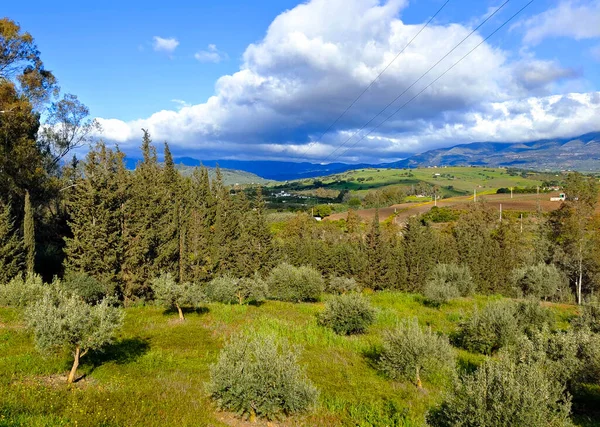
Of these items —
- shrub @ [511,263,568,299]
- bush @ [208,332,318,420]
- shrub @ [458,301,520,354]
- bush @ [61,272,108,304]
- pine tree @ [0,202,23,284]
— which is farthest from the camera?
shrub @ [511,263,568,299]

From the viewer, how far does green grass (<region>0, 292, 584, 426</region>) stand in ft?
32.6

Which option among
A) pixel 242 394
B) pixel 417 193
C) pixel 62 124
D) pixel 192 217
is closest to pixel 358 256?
pixel 192 217

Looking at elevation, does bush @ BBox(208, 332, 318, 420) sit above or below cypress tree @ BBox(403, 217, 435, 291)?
above

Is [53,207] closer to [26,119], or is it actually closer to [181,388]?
[26,119]

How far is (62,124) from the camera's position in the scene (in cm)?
4175

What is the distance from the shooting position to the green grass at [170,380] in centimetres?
995

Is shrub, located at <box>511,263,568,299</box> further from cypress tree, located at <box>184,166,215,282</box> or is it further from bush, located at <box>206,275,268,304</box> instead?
cypress tree, located at <box>184,166,215,282</box>

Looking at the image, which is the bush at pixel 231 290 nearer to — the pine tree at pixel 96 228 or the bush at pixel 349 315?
the bush at pixel 349 315

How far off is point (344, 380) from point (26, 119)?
33059 mm

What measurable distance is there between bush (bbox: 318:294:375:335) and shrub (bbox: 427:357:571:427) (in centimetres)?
1539

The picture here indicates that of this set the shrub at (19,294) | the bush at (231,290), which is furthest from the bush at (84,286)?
the bush at (231,290)

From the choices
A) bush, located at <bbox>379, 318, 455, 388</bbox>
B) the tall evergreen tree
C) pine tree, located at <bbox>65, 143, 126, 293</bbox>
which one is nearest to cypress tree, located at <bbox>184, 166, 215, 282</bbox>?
the tall evergreen tree

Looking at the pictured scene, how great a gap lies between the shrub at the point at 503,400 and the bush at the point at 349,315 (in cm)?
1539

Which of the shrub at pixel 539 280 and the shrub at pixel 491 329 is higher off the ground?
the shrub at pixel 491 329
